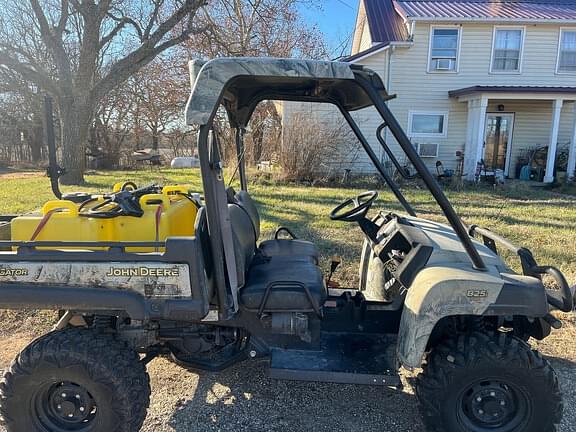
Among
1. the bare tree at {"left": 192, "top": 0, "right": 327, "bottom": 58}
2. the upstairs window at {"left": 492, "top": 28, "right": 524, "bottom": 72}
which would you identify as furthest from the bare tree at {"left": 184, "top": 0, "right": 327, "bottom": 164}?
the upstairs window at {"left": 492, "top": 28, "right": 524, "bottom": 72}

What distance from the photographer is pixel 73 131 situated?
1207cm

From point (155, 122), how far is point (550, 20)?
19.4 metres

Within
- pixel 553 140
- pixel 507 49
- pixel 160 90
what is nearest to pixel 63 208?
pixel 553 140

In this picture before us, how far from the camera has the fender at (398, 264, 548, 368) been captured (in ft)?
7.09

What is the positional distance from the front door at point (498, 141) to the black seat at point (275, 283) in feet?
43.9

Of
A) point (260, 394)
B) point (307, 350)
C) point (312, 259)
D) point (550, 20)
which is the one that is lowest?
point (260, 394)

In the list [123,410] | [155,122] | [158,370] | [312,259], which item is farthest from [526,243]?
[155,122]

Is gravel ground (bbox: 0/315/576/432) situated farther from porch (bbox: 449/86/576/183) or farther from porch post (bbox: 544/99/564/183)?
porch post (bbox: 544/99/564/183)

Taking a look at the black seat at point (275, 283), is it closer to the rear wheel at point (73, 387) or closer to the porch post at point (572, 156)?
the rear wheel at point (73, 387)

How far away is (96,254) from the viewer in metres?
2.16

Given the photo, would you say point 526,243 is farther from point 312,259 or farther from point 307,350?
point 307,350

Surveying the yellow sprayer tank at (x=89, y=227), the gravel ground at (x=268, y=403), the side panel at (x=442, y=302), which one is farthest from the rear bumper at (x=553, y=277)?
the yellow sprayer tank at (x=89, y=227)

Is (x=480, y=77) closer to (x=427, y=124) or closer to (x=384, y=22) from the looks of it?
(x=427, y=124)

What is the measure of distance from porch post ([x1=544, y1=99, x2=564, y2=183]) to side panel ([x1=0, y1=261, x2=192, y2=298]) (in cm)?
1395
